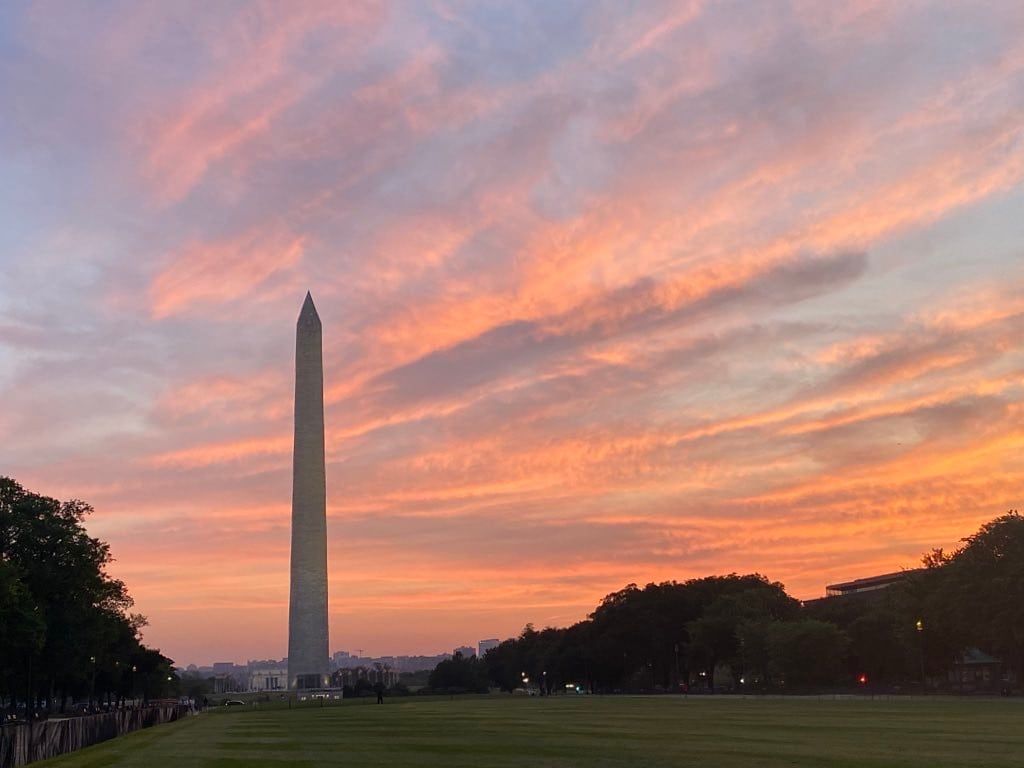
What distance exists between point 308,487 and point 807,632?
182 ft

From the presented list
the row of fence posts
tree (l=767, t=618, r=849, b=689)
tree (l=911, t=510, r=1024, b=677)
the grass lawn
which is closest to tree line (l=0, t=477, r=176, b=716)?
the row of fence posts

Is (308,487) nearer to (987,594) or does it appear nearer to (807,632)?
(807,632)

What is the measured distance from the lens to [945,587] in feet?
317

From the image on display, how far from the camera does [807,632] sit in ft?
381

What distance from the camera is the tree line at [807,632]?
92.6m

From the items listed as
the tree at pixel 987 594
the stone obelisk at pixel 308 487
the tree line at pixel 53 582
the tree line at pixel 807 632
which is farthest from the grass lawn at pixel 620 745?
the stone obelisk at pixel 308 487

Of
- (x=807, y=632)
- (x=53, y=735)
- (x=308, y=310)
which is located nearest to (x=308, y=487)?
(x=308, y=310)

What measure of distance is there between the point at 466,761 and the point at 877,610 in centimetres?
11367

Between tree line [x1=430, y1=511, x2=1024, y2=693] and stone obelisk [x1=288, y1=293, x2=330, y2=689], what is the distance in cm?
4917

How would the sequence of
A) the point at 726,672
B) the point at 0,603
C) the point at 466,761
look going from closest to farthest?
1. the point at 466,761
2. the point at 0,603
3. the point at 726,672

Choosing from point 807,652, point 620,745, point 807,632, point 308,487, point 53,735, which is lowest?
point 620,745

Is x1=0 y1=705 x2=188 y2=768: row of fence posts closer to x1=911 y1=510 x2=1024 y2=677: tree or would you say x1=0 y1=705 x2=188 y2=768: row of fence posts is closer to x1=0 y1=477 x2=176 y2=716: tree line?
x1=0 y1=477 x2=176 y2=716: tree line

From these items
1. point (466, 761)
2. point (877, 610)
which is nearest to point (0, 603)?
point (466, 761)

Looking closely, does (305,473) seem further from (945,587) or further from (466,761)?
(466,761)
